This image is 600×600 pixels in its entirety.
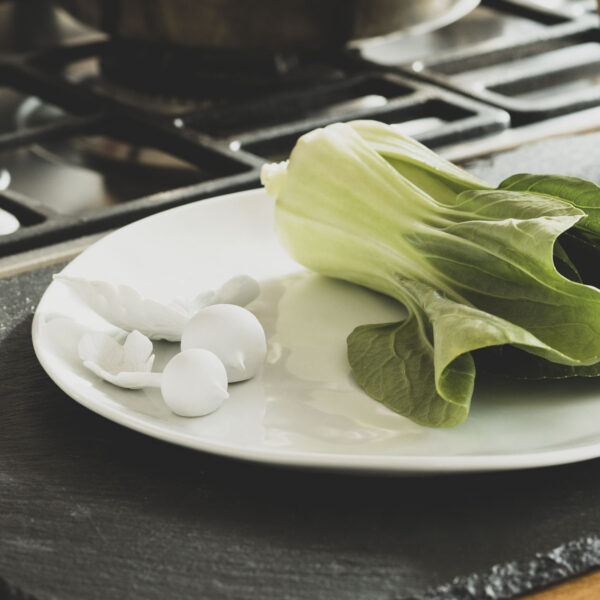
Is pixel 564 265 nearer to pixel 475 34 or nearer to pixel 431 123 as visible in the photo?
pixel 431 123

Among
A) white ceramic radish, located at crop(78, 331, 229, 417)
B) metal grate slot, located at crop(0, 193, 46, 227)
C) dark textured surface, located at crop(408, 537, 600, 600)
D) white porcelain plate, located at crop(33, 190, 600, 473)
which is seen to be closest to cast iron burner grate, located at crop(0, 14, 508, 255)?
metal grate slot, located at crop(0, 193, 46, 227)

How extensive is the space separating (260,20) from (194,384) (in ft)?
1.62

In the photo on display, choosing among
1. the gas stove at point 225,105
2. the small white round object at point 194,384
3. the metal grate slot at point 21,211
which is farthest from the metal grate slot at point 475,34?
the small white round object at point 194,384

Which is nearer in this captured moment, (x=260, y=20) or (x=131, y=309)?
(x=131, y=309)

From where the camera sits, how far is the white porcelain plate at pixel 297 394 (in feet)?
1.60

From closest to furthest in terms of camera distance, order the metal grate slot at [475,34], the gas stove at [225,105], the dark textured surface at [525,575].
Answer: the dark textured surface at [525,575], the gas stove at [225,105], the metal grate slot at [475,34]

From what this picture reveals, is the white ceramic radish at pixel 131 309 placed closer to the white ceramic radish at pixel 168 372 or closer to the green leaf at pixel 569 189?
the white ceramic radish at pixel 168 372

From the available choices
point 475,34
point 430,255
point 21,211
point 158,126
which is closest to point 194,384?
point 430,255

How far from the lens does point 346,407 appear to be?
1.78 feet

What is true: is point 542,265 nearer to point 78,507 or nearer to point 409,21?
point 78,507

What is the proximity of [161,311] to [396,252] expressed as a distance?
0.42ft

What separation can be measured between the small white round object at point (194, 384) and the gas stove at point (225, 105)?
257 mm

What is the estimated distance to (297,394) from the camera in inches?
21.9

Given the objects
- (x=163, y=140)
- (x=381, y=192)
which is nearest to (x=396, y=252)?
(x=381, y=192)
